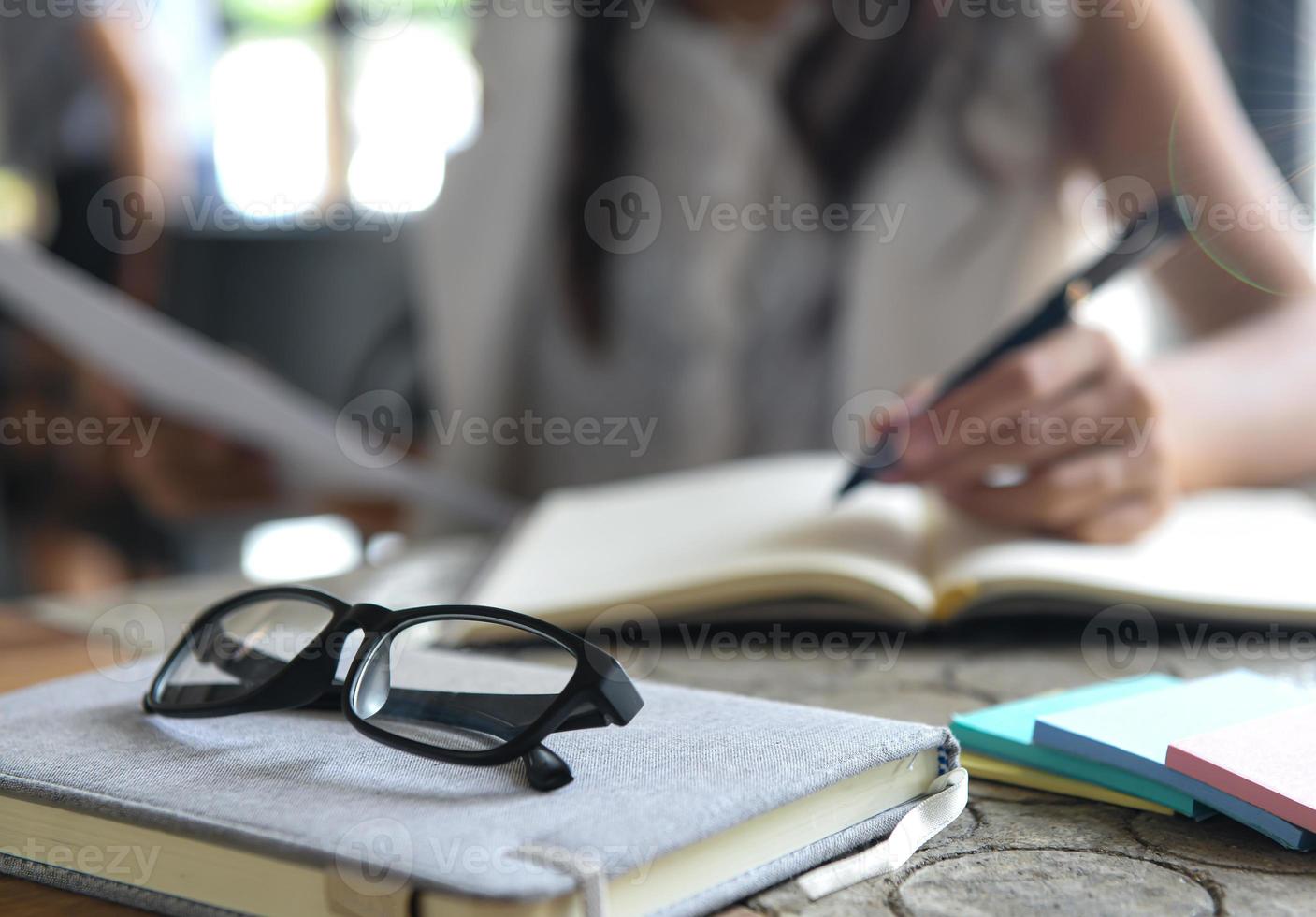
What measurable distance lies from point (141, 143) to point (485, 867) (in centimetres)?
159

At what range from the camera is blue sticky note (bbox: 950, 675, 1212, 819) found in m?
0.26

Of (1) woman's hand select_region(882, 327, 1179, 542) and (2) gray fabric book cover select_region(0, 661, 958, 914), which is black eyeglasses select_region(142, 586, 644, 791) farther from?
(1) woman's hand select_region(882, 327, 1179, 542)

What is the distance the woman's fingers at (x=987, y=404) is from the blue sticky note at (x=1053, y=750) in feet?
0.64

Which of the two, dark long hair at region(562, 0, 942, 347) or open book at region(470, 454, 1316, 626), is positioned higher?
dark long hair at region(562, 0, 942, 347)

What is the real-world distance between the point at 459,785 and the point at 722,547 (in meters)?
0.29

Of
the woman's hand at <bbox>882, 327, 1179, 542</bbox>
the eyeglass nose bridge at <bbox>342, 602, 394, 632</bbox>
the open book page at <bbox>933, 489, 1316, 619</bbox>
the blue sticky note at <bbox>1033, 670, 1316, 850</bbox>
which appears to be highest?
the woman's hand at <bbox>882, 327, 1179, 542</bbox>

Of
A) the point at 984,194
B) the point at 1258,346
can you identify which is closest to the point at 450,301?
the point at 984,194

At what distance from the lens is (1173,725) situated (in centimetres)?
28

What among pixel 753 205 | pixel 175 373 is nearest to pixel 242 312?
pixel 175 373

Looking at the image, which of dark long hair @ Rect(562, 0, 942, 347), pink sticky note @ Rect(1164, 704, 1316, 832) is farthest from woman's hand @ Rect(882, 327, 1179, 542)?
dark long hair @ Rect(562, 0, 942, 347)

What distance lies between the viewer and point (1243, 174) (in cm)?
84

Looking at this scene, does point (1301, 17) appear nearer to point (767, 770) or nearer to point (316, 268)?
point (316, 268)

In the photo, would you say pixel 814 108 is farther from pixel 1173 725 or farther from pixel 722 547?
pixel 1173 725

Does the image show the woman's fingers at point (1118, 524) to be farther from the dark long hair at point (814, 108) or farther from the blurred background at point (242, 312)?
the dark long hair at point (814, 108)
